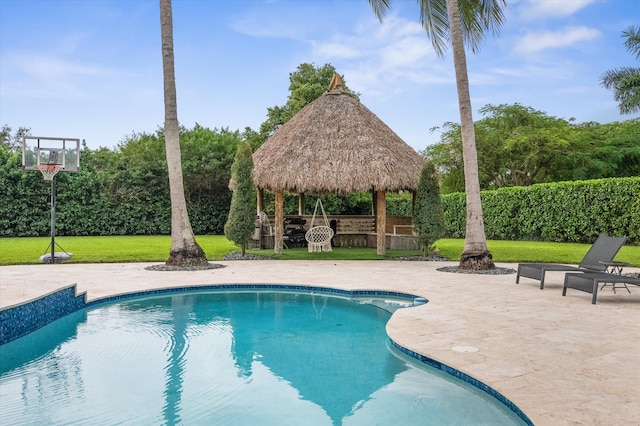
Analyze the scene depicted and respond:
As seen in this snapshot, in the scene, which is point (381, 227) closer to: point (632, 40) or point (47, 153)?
point (47, 153)

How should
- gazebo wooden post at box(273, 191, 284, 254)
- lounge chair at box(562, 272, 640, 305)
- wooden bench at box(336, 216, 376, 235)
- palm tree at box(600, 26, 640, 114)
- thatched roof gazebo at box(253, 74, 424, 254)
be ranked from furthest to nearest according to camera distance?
wooden bench at box(336, 216, 376, 235), palm tree at box(600, 26, 640, 114), gazebo wooden post at box(273, 191, 284, 254), thatched roof gazebo at box(253, 74, 424, 254), lounge chair at box(562, 272, 640, 305)

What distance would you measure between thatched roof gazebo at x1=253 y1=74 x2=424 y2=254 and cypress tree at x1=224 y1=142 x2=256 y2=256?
118 centimetres

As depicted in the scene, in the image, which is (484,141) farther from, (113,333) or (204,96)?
(113,333)

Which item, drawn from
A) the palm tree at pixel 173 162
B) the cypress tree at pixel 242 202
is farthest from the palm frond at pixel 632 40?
the palm tree at pixel 173 162

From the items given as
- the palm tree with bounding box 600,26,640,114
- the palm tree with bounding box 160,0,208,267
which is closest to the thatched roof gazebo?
the palm tree with bounding box 160,0,208,267

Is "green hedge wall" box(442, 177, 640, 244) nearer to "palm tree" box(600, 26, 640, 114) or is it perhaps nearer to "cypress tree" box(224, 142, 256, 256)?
"palm tree" box(600, 26, 640, 114)

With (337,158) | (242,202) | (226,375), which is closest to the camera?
(226,375)

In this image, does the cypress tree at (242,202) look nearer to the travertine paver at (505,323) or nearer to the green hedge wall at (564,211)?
the travertine paver at (505,323)

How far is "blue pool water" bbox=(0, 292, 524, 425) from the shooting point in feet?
11.5

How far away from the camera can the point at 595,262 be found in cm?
796

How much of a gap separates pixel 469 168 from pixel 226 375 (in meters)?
7.63

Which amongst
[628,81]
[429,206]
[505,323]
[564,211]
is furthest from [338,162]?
[628,81]

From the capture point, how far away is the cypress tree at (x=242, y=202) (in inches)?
494

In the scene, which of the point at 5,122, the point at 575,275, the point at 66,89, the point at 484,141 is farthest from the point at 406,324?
the point at 5,122
